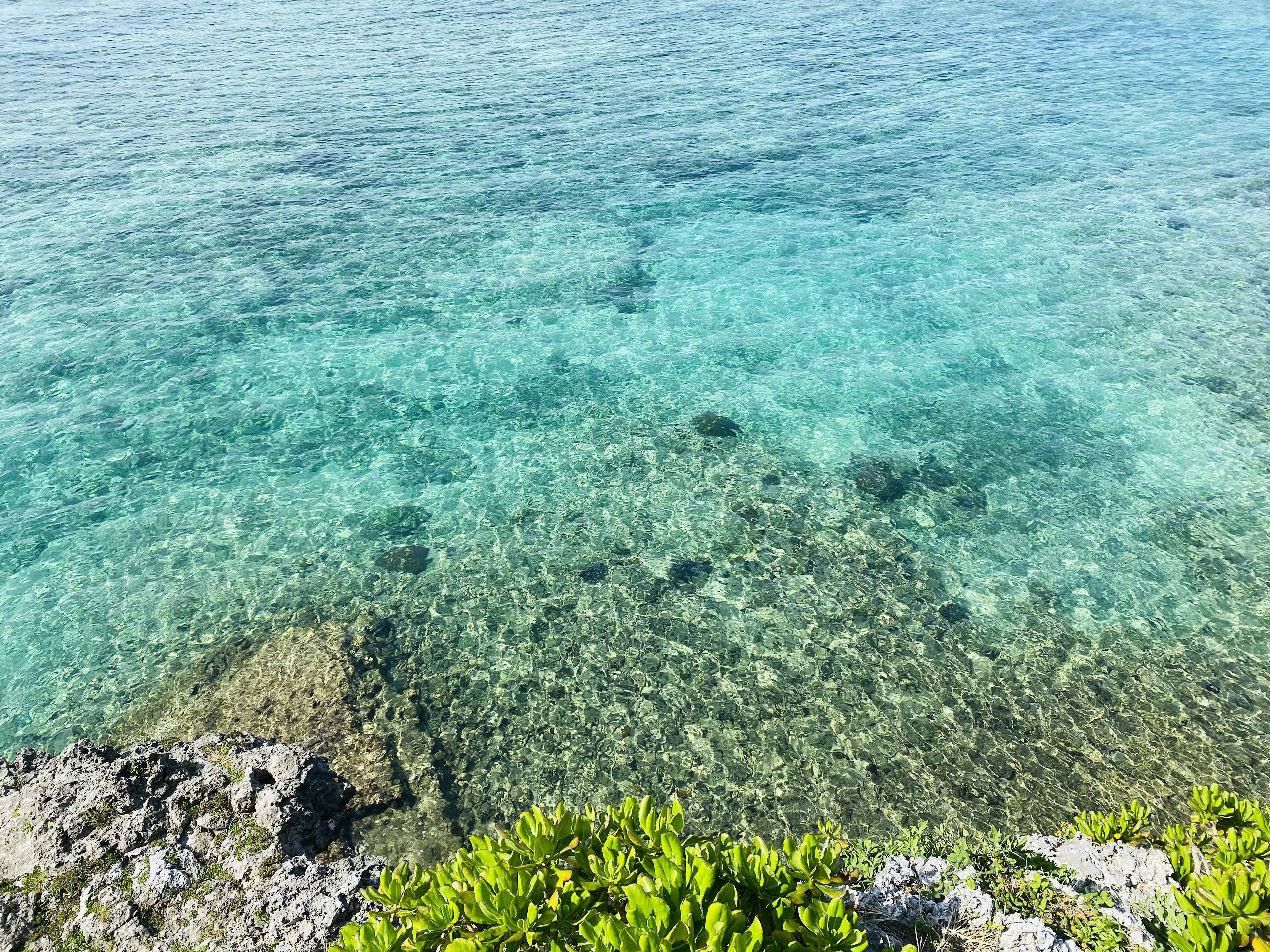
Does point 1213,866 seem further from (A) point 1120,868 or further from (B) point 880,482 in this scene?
(B) point 880,482

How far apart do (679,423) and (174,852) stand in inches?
405

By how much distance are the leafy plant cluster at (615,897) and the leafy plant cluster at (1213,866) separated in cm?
210

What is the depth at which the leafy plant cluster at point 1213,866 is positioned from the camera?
4.65m

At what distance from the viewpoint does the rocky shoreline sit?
19.0 feet

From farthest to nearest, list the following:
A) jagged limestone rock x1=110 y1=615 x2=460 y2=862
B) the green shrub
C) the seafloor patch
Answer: the seafloor patch, jagged limestone rock x1=110 y1=615 x2=460 y2=862, the green shrub

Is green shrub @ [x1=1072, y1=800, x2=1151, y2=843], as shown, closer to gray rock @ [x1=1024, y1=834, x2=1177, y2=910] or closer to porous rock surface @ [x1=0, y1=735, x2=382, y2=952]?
gray rock @ [x1=1024, y1=834, x2=1177, y2=910]

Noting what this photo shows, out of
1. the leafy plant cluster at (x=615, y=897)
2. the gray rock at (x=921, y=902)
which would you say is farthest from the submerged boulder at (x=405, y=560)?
the gray rock at (x=921, y=902)

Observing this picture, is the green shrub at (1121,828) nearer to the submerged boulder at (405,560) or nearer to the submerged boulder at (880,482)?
the submerged boulder at (880,482)

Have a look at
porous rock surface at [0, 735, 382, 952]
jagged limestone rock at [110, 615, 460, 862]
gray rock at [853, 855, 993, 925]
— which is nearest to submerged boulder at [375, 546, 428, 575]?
jagged limestone rock at [110, 615, 460, 862]

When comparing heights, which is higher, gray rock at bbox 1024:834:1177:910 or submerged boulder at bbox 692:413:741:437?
gray rock at bbox 1024:834:1177:910

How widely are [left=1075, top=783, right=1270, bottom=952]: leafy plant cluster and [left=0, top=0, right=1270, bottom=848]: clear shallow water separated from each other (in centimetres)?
190

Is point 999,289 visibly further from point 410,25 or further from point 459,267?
point 410,25

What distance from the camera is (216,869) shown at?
6.67 metres

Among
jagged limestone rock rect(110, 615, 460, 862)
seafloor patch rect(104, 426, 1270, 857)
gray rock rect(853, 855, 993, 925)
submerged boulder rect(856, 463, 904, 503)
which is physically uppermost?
gray rock rect(853, 855, 993, 925)
